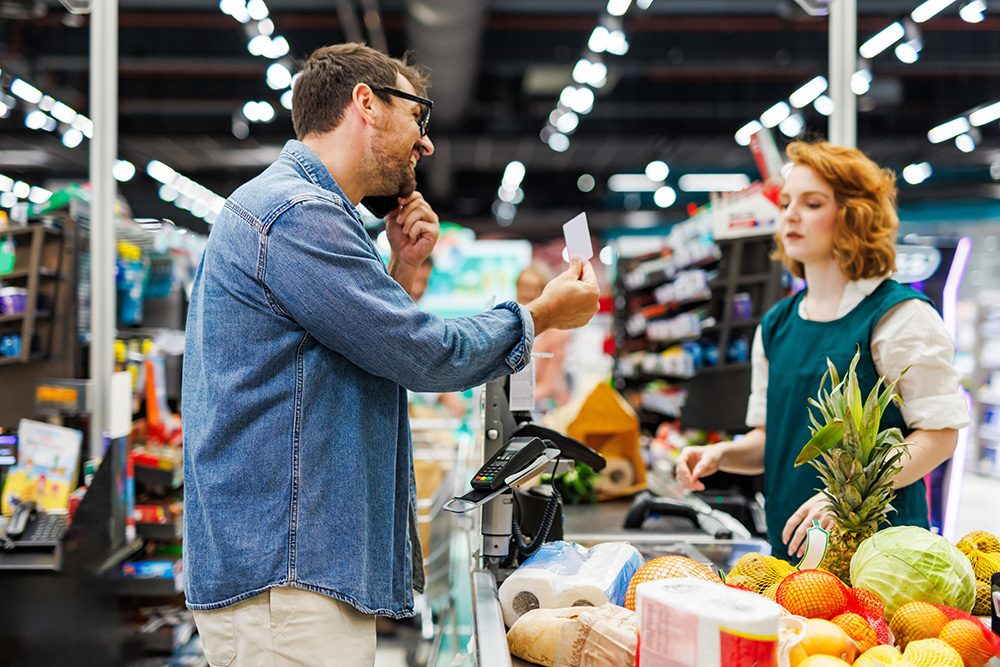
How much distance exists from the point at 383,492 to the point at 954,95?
11.0 m

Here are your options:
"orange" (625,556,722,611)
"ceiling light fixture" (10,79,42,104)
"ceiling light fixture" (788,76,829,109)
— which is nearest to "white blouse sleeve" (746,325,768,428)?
"orange" (625,556,722,611)

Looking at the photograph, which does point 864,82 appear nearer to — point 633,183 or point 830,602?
point 633,183

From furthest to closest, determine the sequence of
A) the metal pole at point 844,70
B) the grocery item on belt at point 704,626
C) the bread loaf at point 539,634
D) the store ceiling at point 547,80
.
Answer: the store ceiling at point 547,80
the metal pole at point 844,70
the bread loaf at point 539,634
the grocery item on belt at point 704,626

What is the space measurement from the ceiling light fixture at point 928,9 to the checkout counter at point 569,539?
5.89 metres

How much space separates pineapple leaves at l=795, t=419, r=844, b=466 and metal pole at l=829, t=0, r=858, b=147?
6.64 feet

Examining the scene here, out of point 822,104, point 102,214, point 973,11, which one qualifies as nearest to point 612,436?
point 102,214

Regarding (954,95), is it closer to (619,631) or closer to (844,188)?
(844,188)

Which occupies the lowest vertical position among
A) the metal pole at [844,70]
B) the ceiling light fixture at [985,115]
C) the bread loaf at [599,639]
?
the bread loaf at [599,639]

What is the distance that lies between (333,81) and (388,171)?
8.6 inches

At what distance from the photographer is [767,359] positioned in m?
2.44

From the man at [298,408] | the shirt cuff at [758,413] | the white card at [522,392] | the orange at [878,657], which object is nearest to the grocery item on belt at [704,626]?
the orange at [878,657]

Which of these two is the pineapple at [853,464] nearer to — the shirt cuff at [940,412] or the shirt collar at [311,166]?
the shirt cuff at [940,412]

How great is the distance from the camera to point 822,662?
1021 mm

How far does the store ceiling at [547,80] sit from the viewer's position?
7.93 metres
